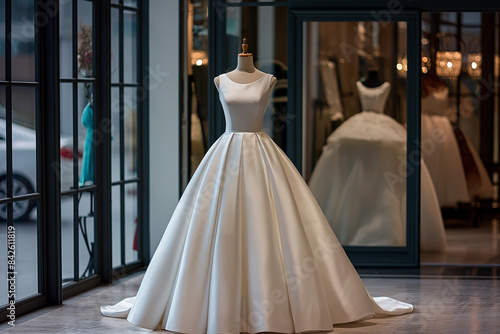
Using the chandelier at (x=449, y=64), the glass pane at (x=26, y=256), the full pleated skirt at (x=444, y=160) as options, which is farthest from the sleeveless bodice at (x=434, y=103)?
the glass pane at (x=26, y=256)

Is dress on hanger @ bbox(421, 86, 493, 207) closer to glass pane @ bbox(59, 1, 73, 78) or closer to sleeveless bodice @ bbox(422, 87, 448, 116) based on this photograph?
sleeveless bodice @ bbox(422, 87, 448, 116)

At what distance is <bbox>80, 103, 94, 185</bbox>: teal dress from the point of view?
17.3 feet

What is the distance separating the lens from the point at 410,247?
20.1 ft

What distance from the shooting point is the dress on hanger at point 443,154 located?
8.49 metres

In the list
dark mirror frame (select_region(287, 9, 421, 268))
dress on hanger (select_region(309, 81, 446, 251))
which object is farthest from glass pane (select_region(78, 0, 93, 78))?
dress on hanger (select_region(309, 81, 446, 251))

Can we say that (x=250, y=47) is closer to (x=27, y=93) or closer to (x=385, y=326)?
(x=27, y=93)

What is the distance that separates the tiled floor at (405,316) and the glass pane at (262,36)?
5.58ft

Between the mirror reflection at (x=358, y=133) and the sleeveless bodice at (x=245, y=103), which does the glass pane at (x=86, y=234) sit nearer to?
the sleeveless bodice at (x=245, y=103)

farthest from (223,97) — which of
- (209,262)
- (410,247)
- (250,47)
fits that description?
(410,247)

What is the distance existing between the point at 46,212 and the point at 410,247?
273 cm

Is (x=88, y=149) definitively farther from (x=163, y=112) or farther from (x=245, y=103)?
(x=245, y=103)

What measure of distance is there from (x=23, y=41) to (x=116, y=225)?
5.44ft

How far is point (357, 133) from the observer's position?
6266mm

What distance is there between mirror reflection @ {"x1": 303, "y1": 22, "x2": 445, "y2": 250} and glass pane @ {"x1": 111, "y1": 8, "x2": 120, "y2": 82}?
1392 millimetres
